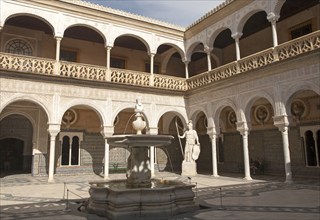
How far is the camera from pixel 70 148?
14.2 meters

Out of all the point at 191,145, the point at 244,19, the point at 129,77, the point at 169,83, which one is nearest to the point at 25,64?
the point at 129,77

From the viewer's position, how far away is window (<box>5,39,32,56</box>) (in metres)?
13.2

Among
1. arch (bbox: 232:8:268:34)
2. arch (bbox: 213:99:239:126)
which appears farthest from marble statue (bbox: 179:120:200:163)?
arch (bbox: 232:8:268:34)

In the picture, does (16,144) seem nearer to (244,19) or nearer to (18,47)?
(18,47)

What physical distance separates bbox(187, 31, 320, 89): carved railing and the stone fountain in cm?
627

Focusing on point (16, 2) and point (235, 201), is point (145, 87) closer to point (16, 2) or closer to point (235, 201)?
point (16, 2)

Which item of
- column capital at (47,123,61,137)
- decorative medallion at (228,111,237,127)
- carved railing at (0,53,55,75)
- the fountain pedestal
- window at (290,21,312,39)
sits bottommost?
the fountain pedestal

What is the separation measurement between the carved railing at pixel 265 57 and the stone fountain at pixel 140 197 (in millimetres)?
6269

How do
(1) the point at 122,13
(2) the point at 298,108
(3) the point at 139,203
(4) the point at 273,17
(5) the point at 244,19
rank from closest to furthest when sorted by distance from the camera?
(3) the point at 139,203 → (4) the point at 273,17 → (5) the point at 244,19 → (2) the point at 298,108 → (1) the point at 122,13

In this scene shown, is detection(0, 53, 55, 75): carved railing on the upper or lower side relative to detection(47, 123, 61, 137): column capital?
upper

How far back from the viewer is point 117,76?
42.8ft

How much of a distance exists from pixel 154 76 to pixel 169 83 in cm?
91

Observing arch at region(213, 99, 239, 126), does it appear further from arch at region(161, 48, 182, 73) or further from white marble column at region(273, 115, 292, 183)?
arch at region(161, 48, 182, 73)

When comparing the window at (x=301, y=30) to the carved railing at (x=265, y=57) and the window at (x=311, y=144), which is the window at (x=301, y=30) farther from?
the window at (x=311, y=144)
